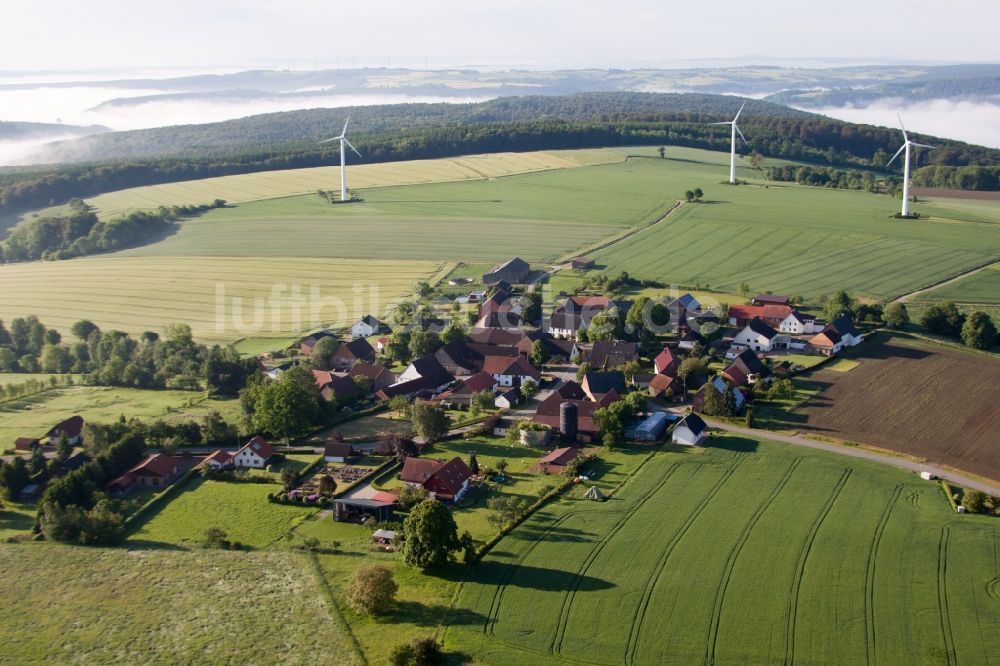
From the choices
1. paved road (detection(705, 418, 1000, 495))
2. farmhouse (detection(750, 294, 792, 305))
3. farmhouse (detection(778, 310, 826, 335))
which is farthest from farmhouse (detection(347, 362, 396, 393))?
farmhouse (detection(750, 294, 792, 305))

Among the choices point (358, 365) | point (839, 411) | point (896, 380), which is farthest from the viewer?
point (358, 365)

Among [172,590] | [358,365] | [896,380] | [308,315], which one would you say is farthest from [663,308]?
[172,590]

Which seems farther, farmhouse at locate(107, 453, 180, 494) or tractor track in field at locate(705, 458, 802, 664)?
farmhouse at locate(107, 453, 180, 494)

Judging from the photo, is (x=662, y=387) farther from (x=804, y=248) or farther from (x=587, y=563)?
(x=804, y=248)

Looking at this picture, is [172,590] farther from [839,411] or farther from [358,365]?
[839,411]

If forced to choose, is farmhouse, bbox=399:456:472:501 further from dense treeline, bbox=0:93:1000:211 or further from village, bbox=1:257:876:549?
dense treeline, bbox=0:93:1000:211

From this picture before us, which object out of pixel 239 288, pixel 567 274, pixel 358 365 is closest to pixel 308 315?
pixel 239 288

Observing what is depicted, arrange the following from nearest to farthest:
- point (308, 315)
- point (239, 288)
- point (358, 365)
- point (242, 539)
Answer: point (242, 539)
point (358, 365)
point (308, 315)
point (239, 288)

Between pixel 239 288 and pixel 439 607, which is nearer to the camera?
pixel 439 607
